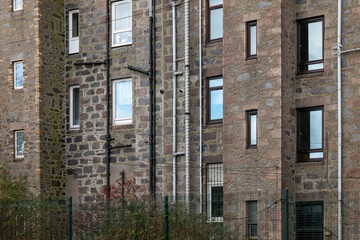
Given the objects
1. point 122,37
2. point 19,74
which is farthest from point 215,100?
point 19,74

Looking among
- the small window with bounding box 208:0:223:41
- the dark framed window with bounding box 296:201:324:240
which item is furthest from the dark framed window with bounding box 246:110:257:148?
the small window with bounding box 208:0:223:41

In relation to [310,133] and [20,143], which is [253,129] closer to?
[310,133]

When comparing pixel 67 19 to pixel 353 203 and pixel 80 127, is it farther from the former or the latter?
pixel 353 203

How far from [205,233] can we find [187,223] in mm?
496

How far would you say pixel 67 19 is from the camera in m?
30.8

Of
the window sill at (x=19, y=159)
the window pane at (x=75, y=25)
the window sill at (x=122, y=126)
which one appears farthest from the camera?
the window pane at (x=75, y=25)

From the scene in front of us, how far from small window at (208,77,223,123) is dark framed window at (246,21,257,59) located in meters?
2.01

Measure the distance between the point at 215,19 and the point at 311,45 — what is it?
378cm

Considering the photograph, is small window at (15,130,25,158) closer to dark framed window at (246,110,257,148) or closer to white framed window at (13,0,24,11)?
white framed window at (13,0,24,11)

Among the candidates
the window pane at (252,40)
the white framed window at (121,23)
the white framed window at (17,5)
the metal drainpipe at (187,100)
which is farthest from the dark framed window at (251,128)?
the white framed window at (17,5)

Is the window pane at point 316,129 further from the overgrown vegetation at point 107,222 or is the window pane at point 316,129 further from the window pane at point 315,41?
the overgrown vegetation at point 107,222

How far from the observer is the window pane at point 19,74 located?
30031mm

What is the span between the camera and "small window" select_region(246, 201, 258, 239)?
2330 cm

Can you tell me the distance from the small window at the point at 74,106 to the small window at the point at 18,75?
5.99 feet
